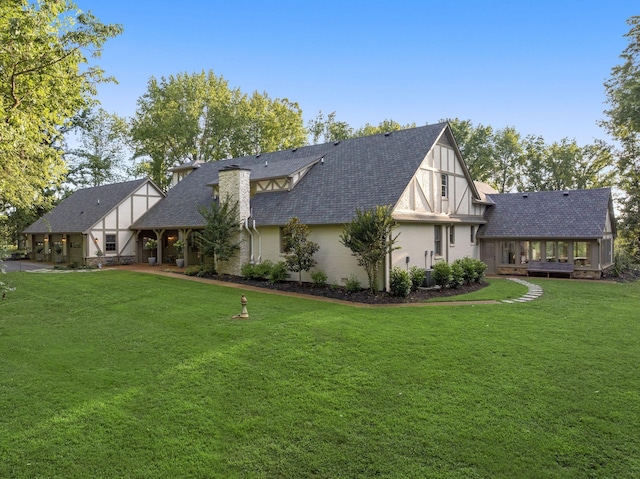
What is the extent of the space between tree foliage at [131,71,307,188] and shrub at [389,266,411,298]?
29254 millimetres

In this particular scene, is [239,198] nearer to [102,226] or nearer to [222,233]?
[222,233]

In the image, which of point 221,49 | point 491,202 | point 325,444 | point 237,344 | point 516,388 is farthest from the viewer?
point 491,202

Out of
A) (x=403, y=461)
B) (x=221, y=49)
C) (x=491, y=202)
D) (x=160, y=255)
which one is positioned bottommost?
(x=403, y=461)

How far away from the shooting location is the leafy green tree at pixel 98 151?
36375 millimetres

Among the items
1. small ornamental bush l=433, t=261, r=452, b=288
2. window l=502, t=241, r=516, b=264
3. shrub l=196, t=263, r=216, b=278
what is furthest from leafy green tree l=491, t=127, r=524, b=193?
shrub l=196, t=263, r=216, b=278

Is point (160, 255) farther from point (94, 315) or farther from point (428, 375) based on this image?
point (428, 375)

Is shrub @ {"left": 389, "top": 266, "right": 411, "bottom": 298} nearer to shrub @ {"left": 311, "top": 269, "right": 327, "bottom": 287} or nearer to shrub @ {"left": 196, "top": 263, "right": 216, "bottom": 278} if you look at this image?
shrub @ {"left": 311, "top": 269, "right": 327, "bottom": 287}

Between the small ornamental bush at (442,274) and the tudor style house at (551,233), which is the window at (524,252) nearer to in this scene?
the tudor style house at (551,233)

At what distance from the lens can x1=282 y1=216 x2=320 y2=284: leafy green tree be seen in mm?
16078

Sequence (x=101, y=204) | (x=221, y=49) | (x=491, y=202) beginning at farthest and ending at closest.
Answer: (x=101, y=204) < (x=491, y=202) < (x=221, y=49)

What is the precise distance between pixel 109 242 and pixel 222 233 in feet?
36.8

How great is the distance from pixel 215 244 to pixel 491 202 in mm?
17353

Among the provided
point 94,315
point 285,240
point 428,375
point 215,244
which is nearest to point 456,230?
point 285,240

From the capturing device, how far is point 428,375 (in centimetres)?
682
